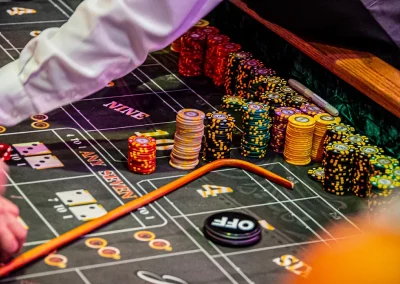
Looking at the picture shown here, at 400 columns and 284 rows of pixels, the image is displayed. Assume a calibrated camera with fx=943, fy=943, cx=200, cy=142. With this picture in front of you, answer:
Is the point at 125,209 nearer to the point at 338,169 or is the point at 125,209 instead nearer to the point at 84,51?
the point at 84,51

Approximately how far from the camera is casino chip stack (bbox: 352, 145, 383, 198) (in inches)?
118

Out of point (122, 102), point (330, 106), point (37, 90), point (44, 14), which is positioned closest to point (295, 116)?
point (330, 106)

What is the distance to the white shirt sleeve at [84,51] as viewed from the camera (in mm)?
2852

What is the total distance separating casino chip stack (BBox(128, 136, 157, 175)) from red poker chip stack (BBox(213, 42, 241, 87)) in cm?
80

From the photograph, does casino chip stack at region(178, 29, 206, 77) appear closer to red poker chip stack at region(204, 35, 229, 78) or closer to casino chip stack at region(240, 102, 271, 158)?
red poker chip stack at region(204, 35, 229, 78)

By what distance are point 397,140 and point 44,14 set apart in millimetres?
2033

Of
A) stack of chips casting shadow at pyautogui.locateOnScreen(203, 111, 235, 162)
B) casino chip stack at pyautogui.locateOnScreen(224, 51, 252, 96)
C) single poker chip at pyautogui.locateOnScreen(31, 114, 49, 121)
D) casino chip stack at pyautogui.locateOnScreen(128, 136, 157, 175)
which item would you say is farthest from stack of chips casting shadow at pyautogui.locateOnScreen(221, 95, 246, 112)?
single poker chip at pyautogui.locateOnScreen(31, 114, 49, 121)

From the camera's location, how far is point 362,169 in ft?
9.87

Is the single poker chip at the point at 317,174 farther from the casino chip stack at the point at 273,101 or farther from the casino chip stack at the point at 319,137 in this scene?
the casino chip stack at the point at 273,101

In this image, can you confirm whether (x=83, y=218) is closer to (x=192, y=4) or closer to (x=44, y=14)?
(x=192, y=4)

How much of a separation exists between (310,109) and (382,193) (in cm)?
66

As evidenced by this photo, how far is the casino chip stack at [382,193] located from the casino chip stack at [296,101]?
2.19 feet

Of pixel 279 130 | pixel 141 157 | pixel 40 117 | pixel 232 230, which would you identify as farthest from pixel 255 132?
pixel 40 117

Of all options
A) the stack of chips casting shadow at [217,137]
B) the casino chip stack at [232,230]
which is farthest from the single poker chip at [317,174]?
the casino chip stack at [232,230]
